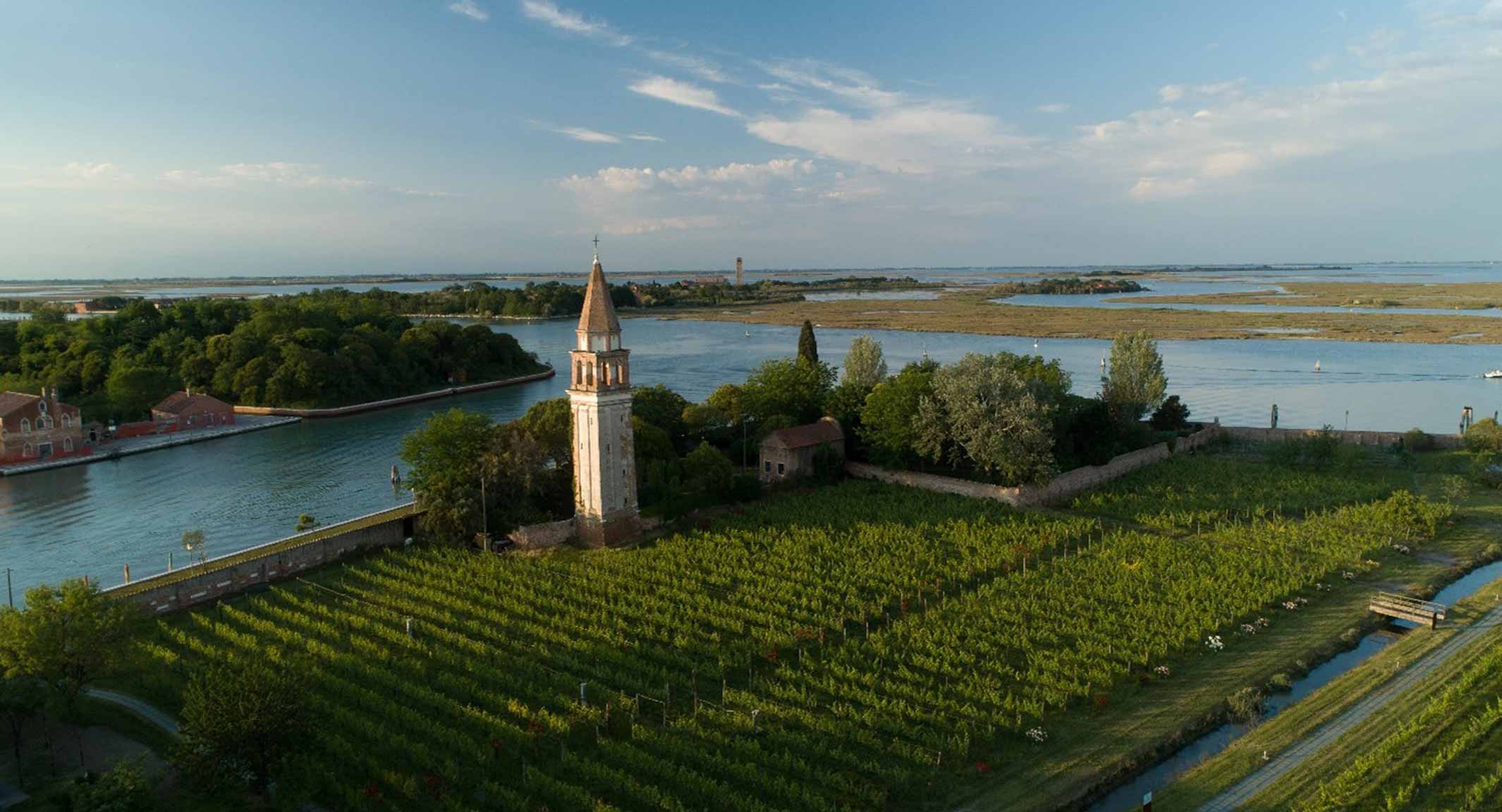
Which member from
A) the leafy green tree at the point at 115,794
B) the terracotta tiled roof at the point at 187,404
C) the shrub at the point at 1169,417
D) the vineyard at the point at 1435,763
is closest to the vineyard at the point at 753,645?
the leafy green tree at the point at 115,794

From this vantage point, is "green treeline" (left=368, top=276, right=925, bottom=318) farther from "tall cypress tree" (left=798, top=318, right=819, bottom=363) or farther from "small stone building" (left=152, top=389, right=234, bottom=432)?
"tall cypress tree" (left=798, top=318, right=819, bottom=363)

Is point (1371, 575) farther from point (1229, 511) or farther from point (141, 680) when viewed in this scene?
point (141, 680)

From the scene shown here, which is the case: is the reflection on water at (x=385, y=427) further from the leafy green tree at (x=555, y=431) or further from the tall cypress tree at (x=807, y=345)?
the tall cypress tree at (x=807, y=345)

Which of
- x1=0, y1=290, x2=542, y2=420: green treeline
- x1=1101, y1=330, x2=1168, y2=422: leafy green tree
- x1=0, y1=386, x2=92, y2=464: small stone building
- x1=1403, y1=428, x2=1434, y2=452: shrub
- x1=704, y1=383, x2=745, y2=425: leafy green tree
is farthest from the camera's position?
x1=0, y1=290, x2=542, y2=420: green treeline

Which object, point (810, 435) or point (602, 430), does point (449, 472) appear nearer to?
point (602, 430)

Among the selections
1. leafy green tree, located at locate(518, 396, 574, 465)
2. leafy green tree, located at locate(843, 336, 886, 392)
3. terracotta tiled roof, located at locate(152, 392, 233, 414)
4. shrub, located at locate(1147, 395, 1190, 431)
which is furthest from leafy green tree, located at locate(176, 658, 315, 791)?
terracotta tiled roof, located at locate(152, 392, 233, 414)

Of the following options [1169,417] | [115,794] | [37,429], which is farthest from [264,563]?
[1169,417]
